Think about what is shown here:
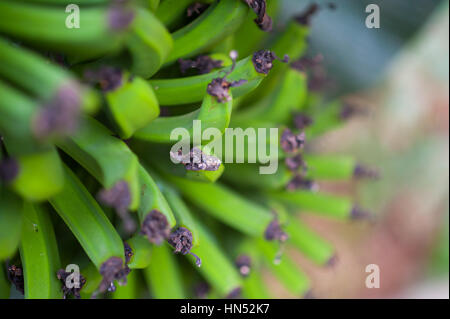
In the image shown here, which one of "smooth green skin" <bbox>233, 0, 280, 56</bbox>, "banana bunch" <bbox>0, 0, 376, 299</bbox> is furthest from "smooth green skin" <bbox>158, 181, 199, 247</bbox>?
"smooth green skin" <bbox>233, 0, 280, 56</bbox>

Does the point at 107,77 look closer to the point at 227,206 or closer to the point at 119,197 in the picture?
the point at 119,197

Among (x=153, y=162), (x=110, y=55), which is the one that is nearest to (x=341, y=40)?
(x=153, y=162)

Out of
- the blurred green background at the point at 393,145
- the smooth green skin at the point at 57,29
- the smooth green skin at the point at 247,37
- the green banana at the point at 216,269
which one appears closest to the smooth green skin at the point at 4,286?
the green banana at the point at 216,269

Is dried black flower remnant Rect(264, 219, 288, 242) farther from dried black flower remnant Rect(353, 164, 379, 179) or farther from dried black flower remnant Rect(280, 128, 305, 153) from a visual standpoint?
dried black flower remnant Rect(353, 164, 379, 179)

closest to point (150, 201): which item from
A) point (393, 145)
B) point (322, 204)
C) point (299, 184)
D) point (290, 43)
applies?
point (299, 184)

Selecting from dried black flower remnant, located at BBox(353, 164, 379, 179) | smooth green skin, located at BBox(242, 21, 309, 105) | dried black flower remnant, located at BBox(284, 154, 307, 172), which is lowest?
dried black flower remnant, located at BBox(284, 154, 307, 172)

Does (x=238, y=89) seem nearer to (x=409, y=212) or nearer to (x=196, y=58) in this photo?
(x=196, y=58)

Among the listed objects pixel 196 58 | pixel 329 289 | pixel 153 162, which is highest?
pixel 196 58
